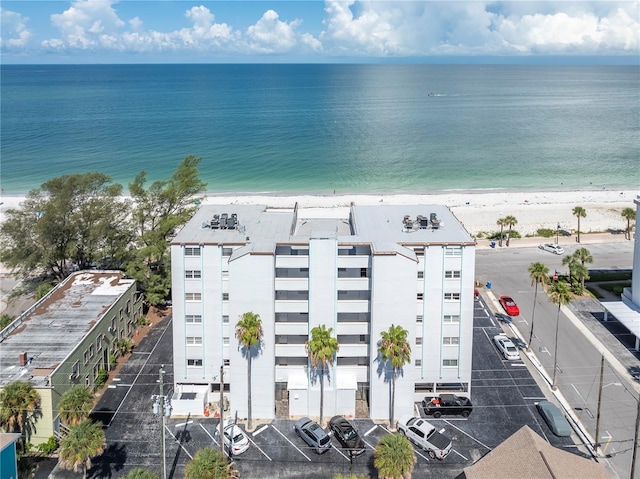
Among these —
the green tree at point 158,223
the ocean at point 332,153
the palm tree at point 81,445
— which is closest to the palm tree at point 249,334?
the palm tree at point 81,445

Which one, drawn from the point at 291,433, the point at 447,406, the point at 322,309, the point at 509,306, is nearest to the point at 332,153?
the point at 509,306

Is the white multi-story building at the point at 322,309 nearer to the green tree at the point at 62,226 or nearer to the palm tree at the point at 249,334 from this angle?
the palm tree at the point at 249,334

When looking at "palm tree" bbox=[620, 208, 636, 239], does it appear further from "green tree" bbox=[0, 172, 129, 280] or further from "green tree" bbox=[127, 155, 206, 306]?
"green tree" bbox=[0, 172, 129, 280]

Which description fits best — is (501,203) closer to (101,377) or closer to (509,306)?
(509,306)

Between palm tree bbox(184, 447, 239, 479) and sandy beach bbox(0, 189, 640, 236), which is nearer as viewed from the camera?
palm tree bbox(184, 447, 239, 479)

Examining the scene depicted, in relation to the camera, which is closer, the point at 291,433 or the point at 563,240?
the point at 291,433

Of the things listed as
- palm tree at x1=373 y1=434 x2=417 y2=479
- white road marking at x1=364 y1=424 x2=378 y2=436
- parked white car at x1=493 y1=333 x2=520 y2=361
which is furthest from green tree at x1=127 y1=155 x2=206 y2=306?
palm tree at x1=373 y1=434 x2=417 y2=479

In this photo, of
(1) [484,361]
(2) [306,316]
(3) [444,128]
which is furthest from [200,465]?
(3) [444,128]
